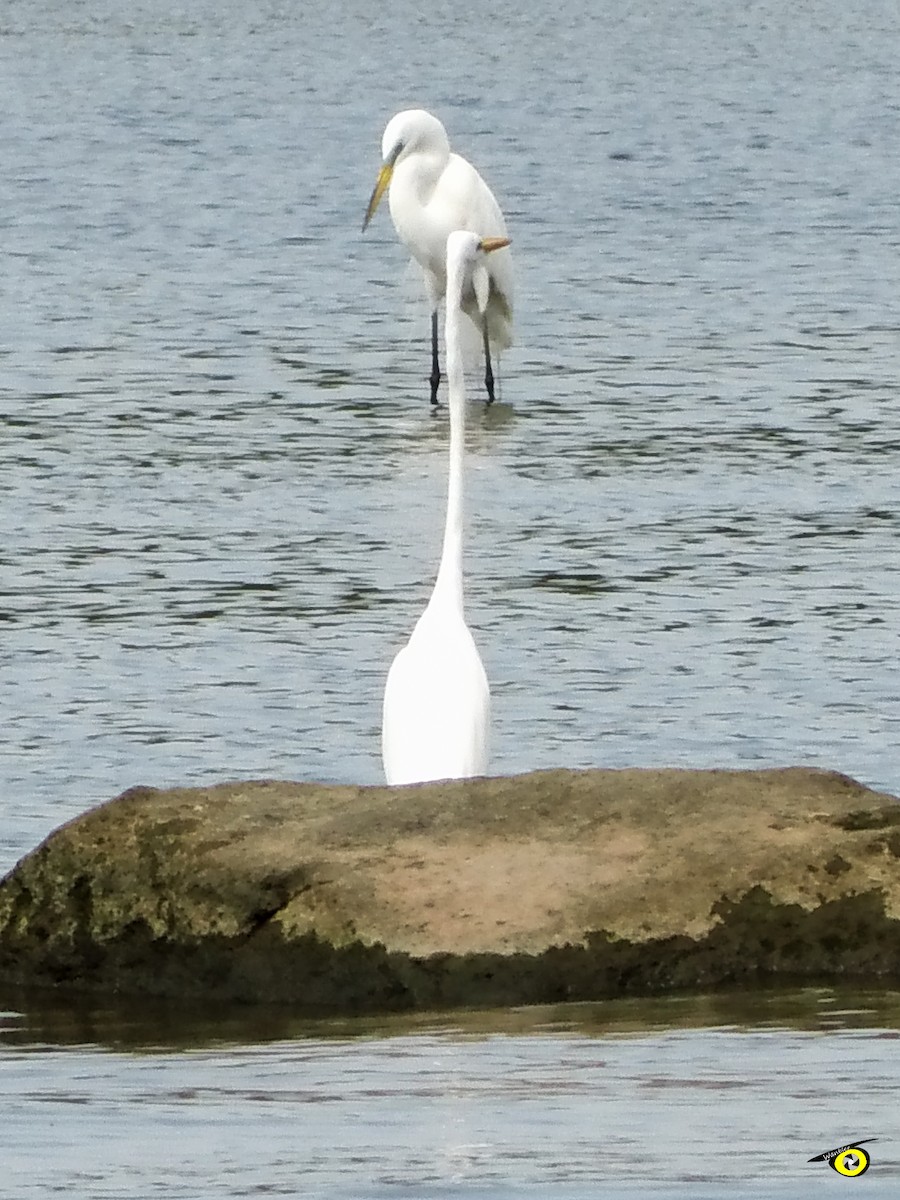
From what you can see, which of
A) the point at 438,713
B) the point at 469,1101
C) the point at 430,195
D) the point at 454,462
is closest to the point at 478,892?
the point at 469,1101

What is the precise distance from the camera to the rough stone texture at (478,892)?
6277 mm

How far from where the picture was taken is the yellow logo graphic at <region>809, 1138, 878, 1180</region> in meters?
4.88

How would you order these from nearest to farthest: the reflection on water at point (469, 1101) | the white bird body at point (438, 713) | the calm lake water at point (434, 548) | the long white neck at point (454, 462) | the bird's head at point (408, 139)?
the reflection on water at point (469, 1101), the calm lake water at point (434, 548), the white bird body at point (438, 713), the long white neck at point (454, 462), the bird's head at point (408, 139)

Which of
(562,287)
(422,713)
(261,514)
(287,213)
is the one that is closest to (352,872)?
(422,713)

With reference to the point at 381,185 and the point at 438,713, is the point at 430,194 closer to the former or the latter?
the point at 381,185

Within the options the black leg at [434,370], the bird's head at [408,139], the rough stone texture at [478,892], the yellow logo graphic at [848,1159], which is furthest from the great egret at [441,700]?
the bird's head at [408,139]

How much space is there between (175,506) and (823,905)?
6826 millimetres

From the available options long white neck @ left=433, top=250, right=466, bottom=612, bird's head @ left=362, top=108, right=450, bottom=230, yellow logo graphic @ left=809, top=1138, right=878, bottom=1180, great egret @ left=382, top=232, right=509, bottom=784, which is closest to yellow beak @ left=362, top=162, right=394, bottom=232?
bird's head @ left=362, top=108, right=450, bottom=230

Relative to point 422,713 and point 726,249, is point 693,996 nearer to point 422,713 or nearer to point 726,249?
point 422,713

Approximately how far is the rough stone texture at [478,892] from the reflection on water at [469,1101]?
11 centimetres

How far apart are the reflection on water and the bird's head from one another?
11.0 m

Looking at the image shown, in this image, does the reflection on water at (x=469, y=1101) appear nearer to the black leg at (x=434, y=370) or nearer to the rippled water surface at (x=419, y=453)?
the rippled water surface at (x=419, y=453)

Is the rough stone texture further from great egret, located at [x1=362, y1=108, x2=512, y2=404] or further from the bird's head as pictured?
the bird's head

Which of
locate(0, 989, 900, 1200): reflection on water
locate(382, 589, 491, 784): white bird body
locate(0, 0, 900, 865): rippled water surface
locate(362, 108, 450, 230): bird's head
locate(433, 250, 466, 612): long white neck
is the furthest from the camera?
locate(362, 108, 450, 230): bird's head
